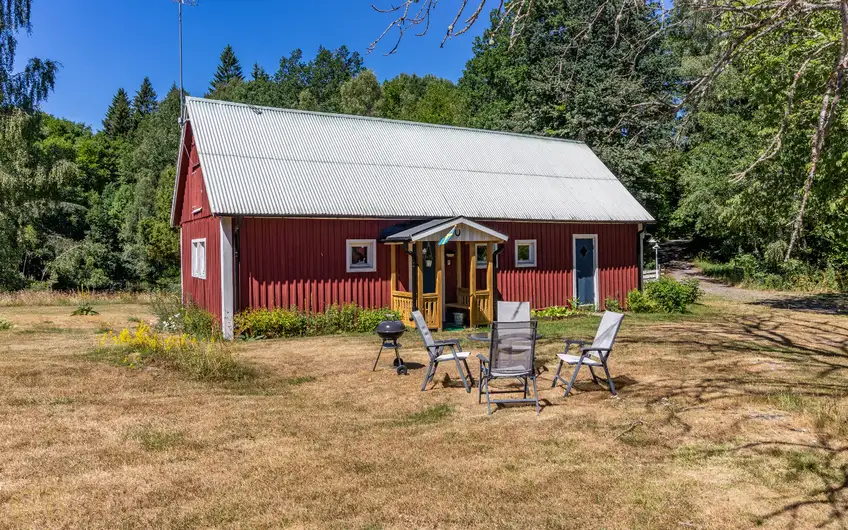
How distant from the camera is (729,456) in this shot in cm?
507

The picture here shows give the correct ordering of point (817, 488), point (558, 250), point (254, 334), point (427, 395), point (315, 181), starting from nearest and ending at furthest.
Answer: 1. point (817, 488)
2. point (427, 395)
3. point (254, 334)
4. point (315, 181)
5. point (558, 250)

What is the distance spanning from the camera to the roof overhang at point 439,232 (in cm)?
1316

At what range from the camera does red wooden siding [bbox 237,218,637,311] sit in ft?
42.2

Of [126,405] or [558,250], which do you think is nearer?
[126,405]

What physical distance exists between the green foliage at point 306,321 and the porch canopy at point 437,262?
66cm

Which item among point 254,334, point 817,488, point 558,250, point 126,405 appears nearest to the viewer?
point 817,488

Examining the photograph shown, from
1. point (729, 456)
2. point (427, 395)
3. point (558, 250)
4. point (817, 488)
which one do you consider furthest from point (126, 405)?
point (558, 250)

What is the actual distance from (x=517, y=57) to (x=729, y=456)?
27.2m

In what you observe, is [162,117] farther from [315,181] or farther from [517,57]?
[315,181]

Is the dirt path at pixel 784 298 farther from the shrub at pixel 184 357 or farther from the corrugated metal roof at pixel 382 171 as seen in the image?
the shrub at pixel 184 357

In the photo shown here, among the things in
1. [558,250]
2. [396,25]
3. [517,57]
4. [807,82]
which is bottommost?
[558,250]

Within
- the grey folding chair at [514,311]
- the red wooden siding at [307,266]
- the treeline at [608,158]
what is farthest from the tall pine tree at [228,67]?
the grey folding chair at [514,311]

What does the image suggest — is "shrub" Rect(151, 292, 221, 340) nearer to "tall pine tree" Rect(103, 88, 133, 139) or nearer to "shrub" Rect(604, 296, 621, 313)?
"shrub" Rect(604, 296, 621, 313)

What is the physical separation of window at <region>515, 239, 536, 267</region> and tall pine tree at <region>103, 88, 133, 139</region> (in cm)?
6234
